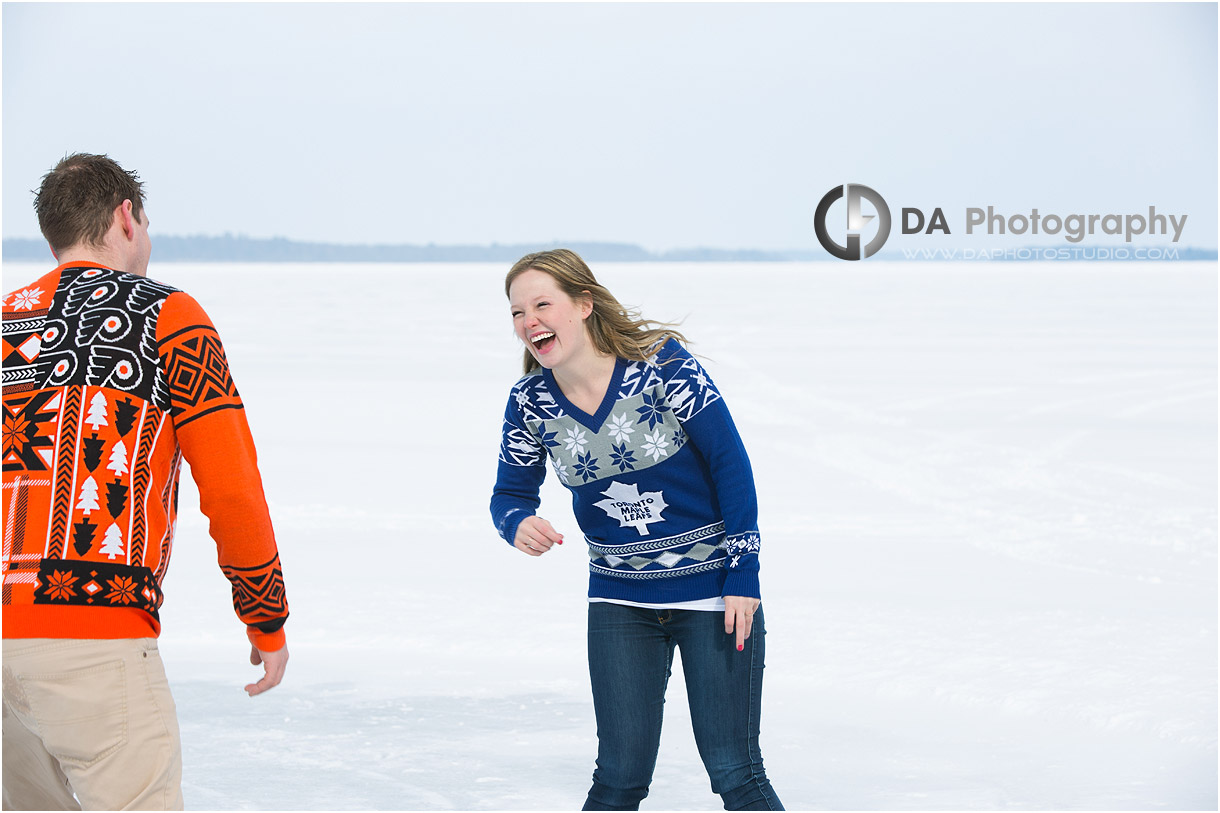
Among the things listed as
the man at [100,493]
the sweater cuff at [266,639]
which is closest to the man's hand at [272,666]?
the sweater cuff at [266,639]

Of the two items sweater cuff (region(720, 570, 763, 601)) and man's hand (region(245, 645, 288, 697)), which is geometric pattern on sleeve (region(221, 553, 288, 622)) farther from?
sweater cuff (region(720, 570, 763, 601))

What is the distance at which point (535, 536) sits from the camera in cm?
234

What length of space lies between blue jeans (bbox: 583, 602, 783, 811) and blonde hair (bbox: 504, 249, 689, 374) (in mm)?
520

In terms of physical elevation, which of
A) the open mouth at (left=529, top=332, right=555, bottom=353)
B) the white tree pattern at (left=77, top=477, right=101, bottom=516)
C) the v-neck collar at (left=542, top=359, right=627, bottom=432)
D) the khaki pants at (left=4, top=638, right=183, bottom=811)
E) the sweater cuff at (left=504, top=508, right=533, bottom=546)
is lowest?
the khaki pants at (left=4, top=638, right=183, bottom=811)

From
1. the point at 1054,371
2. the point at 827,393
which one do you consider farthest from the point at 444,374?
the point at 1054,371

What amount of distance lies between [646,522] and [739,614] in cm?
26

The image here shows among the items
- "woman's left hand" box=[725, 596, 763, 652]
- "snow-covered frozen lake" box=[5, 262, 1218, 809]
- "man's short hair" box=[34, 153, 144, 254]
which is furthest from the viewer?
"snow-covered frozen lake" box=[5, 262, 1218, 809]

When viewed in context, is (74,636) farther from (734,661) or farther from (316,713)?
(316,713)

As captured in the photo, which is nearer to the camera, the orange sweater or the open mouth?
the orange sweater

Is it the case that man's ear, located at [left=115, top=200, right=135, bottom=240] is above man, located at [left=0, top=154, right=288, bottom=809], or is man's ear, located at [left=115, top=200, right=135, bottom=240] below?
above

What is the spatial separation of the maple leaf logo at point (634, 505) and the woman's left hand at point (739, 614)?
0.21 metres

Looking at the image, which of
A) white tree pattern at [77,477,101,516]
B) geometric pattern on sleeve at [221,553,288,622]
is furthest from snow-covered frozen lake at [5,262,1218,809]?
white tree pattern at [77,477,101,516]

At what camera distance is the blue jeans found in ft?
7.55

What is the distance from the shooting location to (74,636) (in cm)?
175
